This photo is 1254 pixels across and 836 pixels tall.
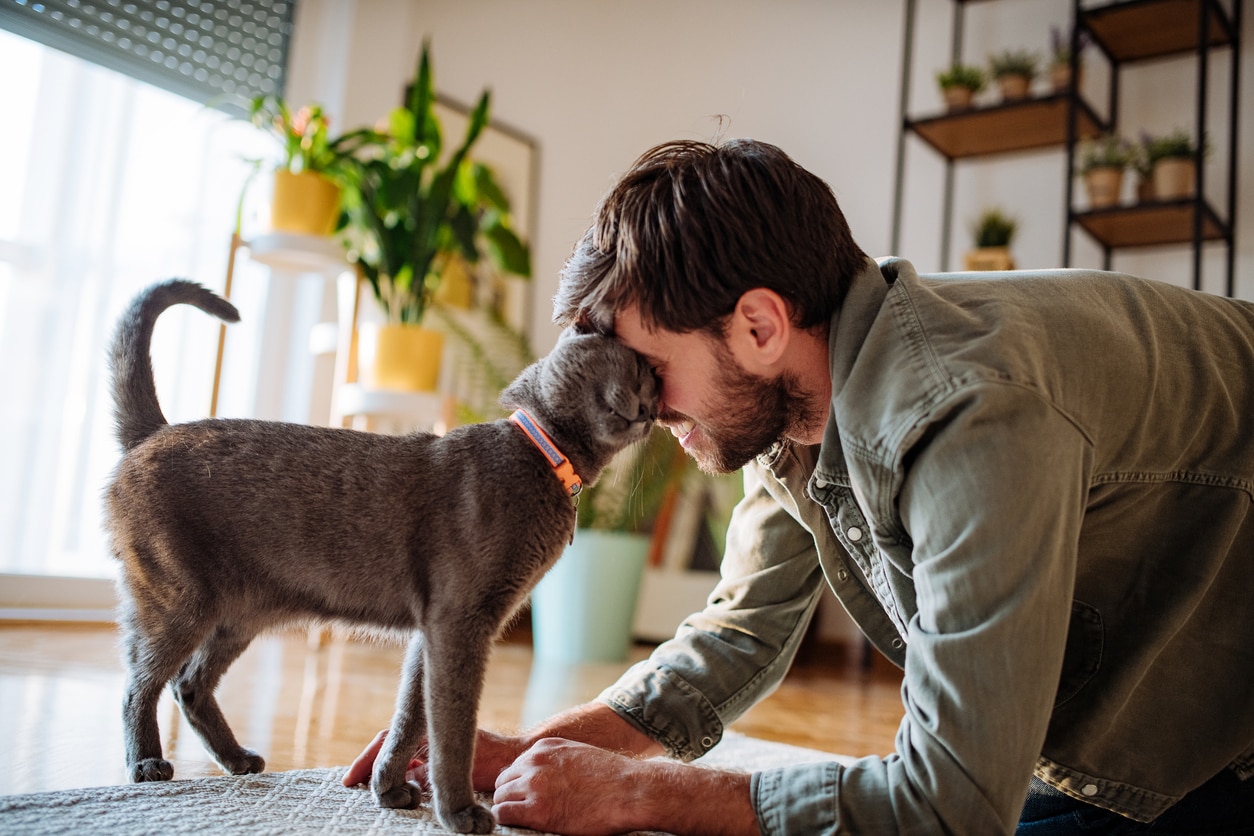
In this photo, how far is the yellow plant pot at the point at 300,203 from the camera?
9.23ft

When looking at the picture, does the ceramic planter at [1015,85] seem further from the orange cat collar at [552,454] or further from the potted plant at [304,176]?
the orange cat collar at [552,454]

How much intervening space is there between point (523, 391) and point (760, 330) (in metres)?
0.30

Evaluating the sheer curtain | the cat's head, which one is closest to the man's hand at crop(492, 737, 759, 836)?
the cat's head

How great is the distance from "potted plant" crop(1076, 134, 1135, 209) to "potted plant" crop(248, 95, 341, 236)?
97.7 inches

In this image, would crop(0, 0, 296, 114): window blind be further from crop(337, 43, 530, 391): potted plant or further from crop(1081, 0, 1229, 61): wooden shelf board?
crop(1081, 0, 1229, 61): wooden shelf board

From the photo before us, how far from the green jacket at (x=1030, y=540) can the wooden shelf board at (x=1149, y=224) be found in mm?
2276

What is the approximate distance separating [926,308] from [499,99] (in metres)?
3.80

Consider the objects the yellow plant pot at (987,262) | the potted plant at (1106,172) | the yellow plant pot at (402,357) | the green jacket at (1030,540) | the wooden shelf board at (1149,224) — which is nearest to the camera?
the green jacket at (1030,540)

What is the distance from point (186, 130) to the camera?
359 centimetres

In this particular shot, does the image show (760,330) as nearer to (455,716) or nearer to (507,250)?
(455,716)

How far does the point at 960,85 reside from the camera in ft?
11.6

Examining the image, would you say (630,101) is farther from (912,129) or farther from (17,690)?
(17,690)

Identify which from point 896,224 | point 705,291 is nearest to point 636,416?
point 705,291

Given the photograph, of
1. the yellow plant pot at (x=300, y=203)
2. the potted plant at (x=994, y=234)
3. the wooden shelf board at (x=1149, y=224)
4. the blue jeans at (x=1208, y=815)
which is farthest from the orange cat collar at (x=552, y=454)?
the wooden shelf board at (x=1149, y=224)
